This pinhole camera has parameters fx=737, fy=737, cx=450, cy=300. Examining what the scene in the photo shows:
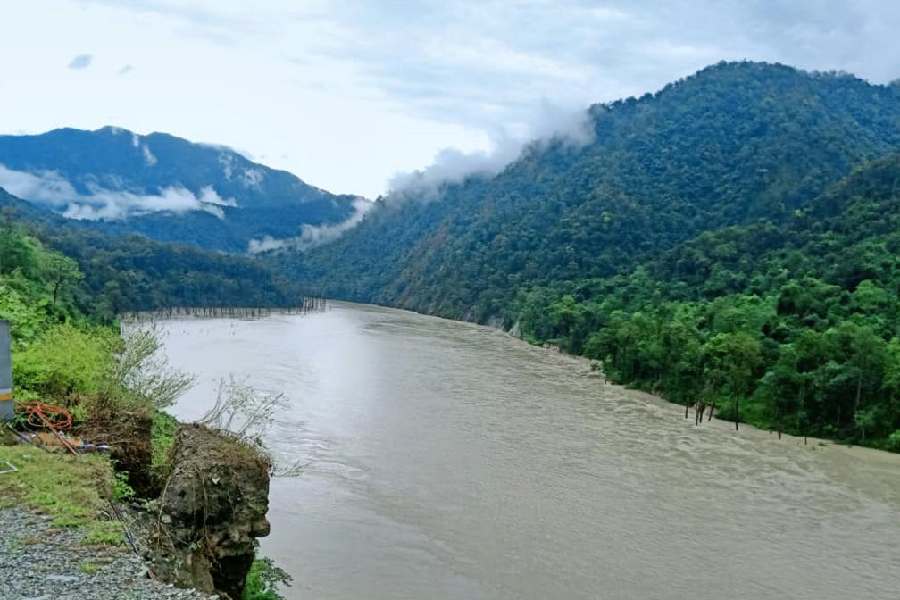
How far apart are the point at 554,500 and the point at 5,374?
14.0 meters

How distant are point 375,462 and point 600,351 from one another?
1015 inches

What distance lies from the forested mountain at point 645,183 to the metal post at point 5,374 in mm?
67420

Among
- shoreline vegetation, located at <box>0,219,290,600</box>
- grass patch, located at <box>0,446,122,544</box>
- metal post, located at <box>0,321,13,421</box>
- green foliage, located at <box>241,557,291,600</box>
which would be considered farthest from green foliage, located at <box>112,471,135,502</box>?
green foliage, located at <box>241,557,291,600</box>

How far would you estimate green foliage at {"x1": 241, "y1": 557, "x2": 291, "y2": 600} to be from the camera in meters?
11.1

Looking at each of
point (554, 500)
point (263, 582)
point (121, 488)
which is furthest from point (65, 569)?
point (554, 500)

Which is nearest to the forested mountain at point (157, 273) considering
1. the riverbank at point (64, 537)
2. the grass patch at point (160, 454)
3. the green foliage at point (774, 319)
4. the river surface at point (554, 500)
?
the green foliage at point (774, 319)

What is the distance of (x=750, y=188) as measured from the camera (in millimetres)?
83438

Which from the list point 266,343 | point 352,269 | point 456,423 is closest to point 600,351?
point 456,423

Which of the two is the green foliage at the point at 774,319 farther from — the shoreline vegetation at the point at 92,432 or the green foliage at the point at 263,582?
the shoreline vegetation at the point at 92,432

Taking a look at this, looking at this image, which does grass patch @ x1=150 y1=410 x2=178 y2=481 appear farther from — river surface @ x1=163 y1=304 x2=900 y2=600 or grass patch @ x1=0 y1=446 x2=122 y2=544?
river surface @ x1=163 y1=304 x2=900 y2=600

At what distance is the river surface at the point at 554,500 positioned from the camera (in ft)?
49.9

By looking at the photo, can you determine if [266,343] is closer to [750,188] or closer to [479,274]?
[479,274]

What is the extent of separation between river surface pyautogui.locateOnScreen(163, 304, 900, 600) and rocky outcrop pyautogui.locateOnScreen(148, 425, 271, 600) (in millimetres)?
4292

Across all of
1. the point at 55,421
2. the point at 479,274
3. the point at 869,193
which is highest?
the point at 869,193
